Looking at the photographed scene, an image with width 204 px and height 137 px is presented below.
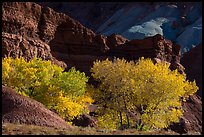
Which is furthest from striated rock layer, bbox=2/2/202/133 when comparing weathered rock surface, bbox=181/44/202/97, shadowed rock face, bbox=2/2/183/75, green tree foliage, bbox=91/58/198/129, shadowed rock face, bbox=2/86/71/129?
Answer: shadowed rock face, bbox=2/86/71/129

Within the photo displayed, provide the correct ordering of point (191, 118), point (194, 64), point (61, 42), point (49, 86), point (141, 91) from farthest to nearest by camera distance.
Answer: point (194, 64)
point (191, 118)
point (61, 42)
point (49, 86)
point (141, 91)

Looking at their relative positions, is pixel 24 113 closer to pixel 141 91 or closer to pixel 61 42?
pixel 141 91

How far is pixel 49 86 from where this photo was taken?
40.4 m

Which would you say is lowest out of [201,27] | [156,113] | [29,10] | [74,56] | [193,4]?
[156,113]

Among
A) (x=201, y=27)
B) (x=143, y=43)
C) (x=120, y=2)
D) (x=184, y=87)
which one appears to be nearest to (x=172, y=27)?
(x=201, y=27)

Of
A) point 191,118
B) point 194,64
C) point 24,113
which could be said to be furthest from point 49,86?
point 194,64

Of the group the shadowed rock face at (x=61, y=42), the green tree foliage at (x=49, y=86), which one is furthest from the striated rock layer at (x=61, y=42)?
the green tree foliage at (x=49, y=86)

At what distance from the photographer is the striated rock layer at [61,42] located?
64500mm

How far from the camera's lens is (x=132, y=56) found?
8494 centimetres

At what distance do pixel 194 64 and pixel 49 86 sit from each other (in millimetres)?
83024

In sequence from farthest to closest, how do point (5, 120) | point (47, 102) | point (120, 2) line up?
point (120, 2) < point (47, 102) < point (5, 120)

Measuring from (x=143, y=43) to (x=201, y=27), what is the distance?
210 ft

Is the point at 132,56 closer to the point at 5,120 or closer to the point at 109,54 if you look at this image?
the point at 109,54

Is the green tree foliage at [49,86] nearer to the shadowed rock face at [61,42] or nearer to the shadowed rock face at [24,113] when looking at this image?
the shadowed rock face at [24,113]
